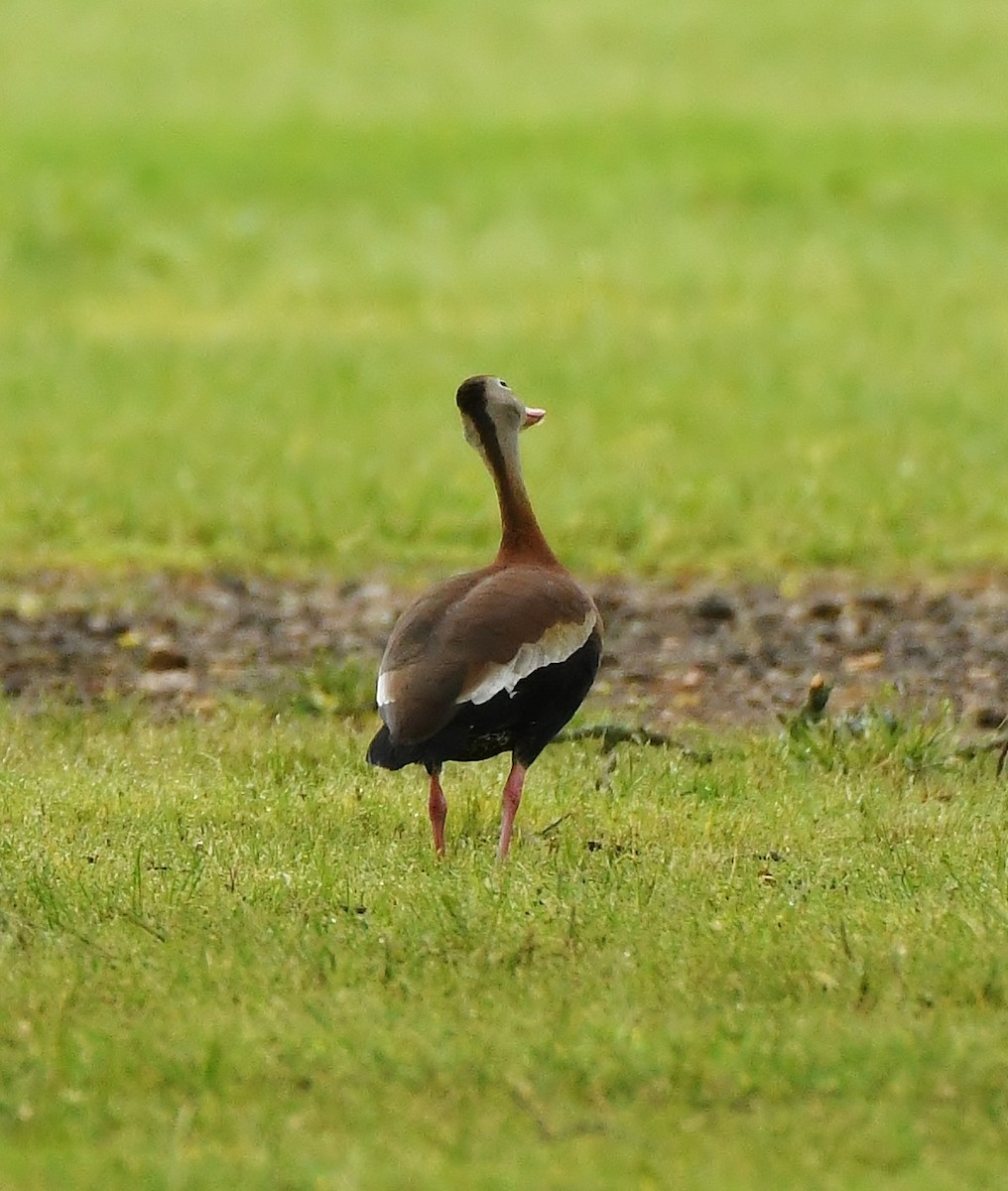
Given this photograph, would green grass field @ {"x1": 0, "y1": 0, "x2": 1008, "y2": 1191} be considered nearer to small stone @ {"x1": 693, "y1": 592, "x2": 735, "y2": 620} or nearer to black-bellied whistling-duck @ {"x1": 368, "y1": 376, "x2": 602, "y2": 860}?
black-bellied whistling-duck @ {"x1": 368, "y1": 376, "x2": 602, "y2": 860}

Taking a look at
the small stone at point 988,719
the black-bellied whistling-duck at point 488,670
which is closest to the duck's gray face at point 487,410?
the black-bellied whistling-duck at point 488,670

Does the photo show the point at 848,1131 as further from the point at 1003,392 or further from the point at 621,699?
the point at 1003,392

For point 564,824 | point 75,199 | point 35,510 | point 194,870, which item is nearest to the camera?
point 194,870

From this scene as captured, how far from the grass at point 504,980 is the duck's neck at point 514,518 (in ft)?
2.47

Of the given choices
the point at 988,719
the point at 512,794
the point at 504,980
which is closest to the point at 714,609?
the point at 988,719

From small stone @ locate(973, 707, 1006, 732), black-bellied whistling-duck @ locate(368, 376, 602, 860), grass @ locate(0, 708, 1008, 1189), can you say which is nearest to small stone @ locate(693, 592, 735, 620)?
small stone @ locate(973, 707, 1006, 732)

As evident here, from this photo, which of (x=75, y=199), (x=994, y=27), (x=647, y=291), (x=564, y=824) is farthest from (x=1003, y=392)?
(x=994, y=27)

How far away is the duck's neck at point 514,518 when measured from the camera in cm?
704

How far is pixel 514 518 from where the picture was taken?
707 cm

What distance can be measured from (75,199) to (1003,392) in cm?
1264

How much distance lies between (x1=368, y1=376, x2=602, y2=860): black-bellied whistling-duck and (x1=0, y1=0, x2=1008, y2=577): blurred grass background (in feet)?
18.6

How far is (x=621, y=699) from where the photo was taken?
9.64 m

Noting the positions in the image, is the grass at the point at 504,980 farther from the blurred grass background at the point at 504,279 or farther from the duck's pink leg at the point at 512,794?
the blurred grass background at the point at 504,279

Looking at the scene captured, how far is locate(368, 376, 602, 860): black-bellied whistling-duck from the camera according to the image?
633 centimetres
